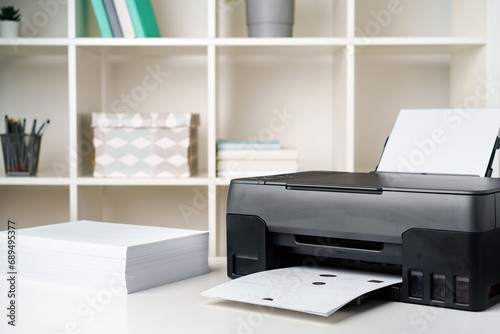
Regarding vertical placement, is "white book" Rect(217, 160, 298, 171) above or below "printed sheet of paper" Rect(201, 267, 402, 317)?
above

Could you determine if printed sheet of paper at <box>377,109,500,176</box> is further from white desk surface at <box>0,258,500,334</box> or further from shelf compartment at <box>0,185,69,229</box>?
shelf compartment at <box>0,185,69,229</box>

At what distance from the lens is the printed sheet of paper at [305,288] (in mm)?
832

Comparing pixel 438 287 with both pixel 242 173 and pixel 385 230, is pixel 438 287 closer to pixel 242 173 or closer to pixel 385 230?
pixel 385 230

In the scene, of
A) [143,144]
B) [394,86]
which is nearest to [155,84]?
[143,144]

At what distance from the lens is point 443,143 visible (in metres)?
1.27

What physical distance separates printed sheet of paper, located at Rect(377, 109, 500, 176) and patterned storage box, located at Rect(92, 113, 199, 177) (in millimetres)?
→ 930

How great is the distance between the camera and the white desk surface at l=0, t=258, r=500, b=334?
2.61ft

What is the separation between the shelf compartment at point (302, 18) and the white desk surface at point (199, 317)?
1.55 m

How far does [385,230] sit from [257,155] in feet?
3.85

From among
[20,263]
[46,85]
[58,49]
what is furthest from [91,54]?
[20,263]

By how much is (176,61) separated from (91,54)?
0.33 metres

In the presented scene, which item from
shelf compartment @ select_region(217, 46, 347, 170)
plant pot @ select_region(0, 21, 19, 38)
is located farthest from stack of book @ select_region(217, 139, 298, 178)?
plant pot @ select_region(0, 21, 19, 38)

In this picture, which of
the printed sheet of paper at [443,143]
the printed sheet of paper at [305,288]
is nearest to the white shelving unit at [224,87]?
the printed sheet of paper at [443,143]

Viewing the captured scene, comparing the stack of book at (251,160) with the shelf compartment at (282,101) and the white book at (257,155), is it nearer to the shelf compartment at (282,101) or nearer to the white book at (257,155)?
the white book at (257,155)
